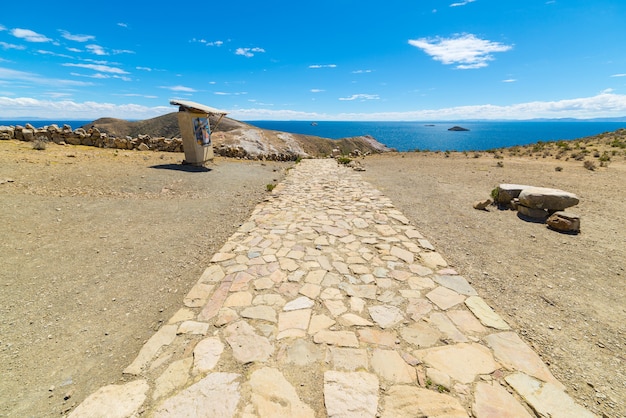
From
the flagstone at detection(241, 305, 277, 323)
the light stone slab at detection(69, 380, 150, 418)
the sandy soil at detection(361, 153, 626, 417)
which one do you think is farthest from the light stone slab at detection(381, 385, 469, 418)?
the light stone slab at detection(69, 380, 150, 418)

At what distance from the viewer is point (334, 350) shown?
9.10ft

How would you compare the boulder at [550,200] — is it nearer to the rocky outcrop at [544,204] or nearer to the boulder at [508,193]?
the rocky outcrop at [544,204]

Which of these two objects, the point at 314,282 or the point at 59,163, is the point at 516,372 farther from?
the point at 59,163

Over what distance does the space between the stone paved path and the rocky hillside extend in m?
15.6

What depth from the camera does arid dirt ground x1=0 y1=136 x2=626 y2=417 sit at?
2.62 m

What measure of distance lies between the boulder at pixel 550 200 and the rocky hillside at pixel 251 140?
15624 millimetres

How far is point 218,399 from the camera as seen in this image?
2.24 m

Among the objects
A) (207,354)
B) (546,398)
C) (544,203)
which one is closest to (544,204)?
(544,203)

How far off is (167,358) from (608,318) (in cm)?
520

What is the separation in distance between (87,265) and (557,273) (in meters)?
7.70

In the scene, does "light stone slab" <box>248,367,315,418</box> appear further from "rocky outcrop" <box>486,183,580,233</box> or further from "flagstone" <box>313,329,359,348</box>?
"rocky outcrop" <box>486,183,580,233</box>

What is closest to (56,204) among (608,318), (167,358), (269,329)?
(167,358)

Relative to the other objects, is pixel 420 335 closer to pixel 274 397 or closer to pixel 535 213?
pixel 274 397

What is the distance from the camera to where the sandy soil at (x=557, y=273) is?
262 centimetres
